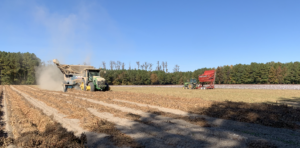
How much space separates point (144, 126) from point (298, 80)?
2914 inches

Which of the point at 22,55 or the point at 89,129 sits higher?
the point at 22,55

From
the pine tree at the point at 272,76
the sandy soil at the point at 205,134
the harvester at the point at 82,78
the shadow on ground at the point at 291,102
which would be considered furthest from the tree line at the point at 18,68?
the pine tree at the point at 272,76

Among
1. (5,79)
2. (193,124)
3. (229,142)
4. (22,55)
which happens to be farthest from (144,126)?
(22,55)

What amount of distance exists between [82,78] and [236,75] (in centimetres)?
6349

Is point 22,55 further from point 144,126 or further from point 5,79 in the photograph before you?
point 144,126

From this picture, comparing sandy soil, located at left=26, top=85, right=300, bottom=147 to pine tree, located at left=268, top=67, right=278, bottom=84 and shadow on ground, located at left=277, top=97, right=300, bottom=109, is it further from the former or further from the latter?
pine tree, located at left=268, top=67, right=278, bottom=84

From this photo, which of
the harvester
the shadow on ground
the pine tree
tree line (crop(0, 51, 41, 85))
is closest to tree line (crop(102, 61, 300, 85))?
the pine tree

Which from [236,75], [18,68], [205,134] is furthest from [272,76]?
[18,68]

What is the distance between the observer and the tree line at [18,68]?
55250 mm

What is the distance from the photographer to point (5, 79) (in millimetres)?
54625

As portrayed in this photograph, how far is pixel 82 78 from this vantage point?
74.4ft

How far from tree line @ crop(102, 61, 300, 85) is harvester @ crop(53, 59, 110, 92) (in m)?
40.3

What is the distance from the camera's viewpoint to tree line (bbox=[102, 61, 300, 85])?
64062 mm

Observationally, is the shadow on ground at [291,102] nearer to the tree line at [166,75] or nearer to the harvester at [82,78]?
the harvester at [82,78]
